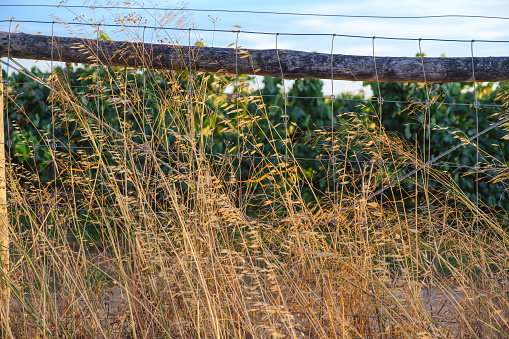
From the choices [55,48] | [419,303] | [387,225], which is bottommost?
[419,303]

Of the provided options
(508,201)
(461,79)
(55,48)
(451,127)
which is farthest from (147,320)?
(508,201)

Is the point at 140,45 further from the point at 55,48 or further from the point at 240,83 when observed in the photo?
the point at 240,83

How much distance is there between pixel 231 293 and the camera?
2061 mm

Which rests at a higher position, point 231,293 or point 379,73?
point 379,73

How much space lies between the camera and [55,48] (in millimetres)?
2959

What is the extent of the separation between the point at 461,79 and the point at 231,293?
2010 mm

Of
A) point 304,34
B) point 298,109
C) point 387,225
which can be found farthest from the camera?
point 298,109

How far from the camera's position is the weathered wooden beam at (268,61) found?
113 inches

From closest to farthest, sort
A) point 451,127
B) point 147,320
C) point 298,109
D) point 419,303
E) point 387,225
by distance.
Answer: point 419,303 < point 147,320 < point 387,225 < point 451,127 < point 298,109

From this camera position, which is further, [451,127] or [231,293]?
[451,127]

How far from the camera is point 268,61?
2.86m

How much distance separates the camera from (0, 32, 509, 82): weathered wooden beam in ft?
9.39

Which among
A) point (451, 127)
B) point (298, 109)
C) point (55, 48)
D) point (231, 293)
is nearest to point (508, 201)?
point (451, 127)

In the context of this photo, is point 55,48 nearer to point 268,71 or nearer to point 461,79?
point 268,71
